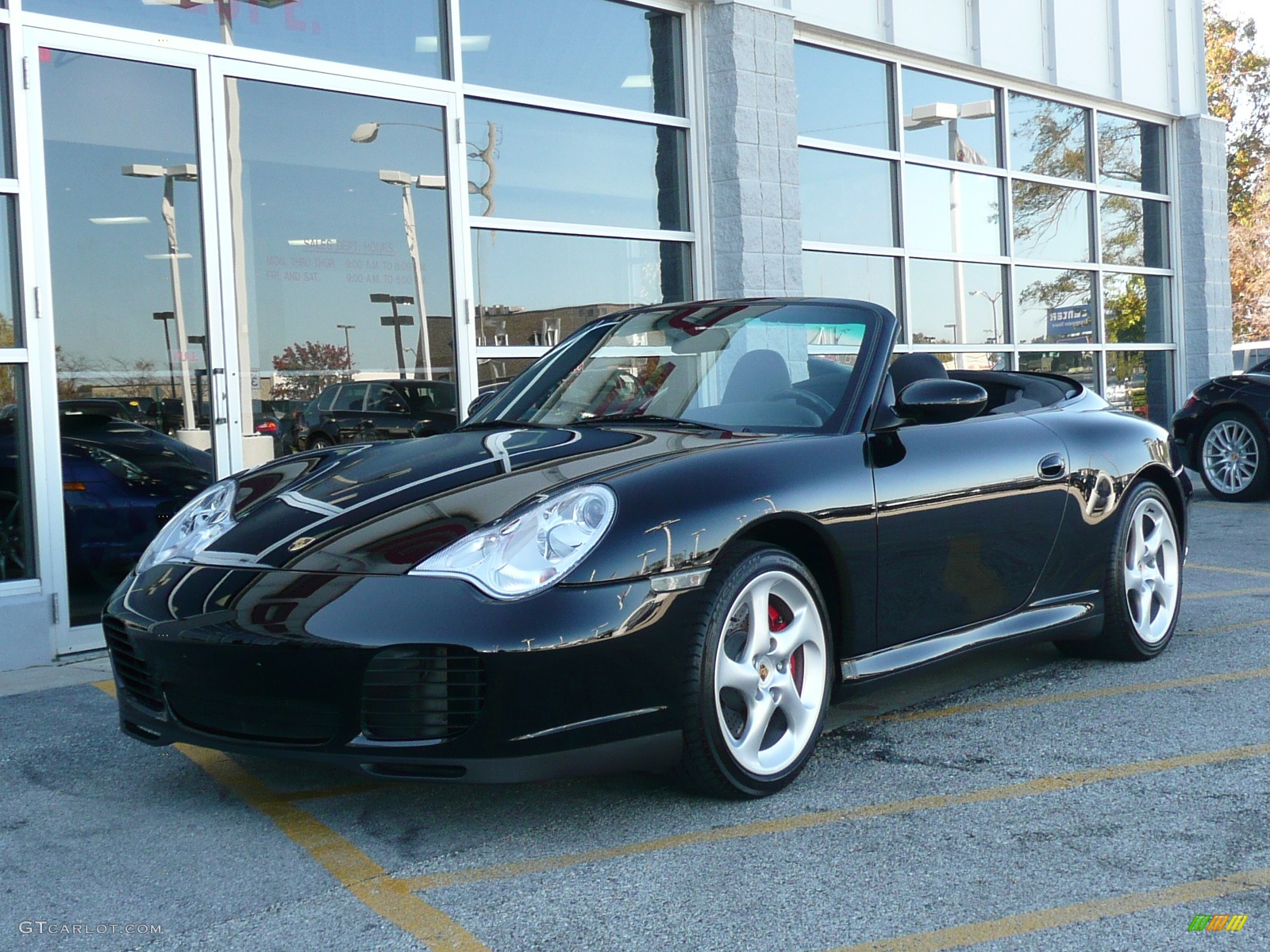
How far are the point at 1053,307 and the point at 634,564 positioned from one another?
1095 centimetres

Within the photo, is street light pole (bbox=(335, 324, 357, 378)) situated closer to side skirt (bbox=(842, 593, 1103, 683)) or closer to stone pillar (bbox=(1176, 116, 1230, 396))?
side skirt (bbox=(842, 593, 1103, 683))

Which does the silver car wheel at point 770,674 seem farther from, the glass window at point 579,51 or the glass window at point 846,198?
the glass window at point 846,198

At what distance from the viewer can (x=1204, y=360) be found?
48.9 ft

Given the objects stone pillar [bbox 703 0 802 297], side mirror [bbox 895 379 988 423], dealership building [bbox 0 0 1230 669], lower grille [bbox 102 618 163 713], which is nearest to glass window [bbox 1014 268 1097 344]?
dealership building [bbox 0 0 1230 669]

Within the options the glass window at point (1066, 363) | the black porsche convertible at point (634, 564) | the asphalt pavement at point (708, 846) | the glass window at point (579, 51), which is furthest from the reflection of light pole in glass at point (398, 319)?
the glass window at point (1066, 363)

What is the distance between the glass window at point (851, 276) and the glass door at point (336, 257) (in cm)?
347

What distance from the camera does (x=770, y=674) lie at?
11.5ft

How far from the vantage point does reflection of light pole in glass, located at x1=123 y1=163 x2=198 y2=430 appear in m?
6.43

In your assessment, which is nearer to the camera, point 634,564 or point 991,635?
point 634,564

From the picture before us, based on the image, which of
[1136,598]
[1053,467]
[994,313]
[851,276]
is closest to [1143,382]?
[994,313]

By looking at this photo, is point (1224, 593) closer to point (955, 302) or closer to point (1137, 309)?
point (955, 302)

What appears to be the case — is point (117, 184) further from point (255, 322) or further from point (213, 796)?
point (213, 796)

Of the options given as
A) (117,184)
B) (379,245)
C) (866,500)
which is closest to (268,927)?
(866,500)

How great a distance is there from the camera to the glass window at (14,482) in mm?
5871
